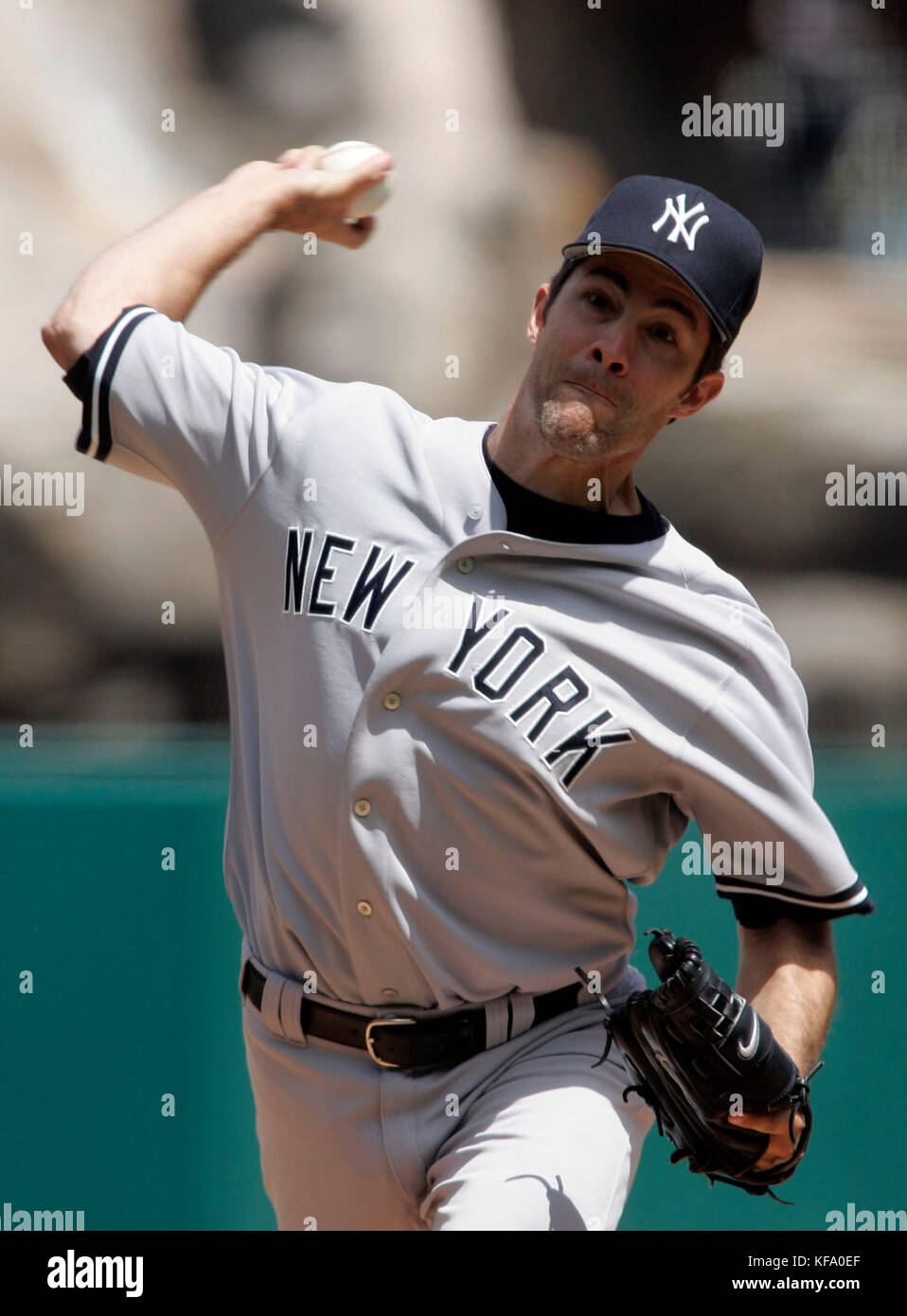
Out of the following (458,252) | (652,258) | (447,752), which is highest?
(458,252)

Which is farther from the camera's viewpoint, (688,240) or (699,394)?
(699,394)

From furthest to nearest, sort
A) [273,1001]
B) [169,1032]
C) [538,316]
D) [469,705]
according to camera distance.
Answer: [169,1032], [538,316], [273,1001], [469,705]

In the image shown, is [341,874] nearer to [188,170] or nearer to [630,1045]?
[630,1045]

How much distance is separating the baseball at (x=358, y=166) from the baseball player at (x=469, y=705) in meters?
0.02

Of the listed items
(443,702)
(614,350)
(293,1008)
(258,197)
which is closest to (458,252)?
(258,197)

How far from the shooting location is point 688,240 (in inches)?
67.6

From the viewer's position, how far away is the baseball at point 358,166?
5.95 feet

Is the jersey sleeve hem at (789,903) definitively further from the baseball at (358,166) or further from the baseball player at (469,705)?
the baseball at (358,166)

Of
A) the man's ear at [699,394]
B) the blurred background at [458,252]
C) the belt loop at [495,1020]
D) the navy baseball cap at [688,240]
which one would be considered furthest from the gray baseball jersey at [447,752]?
the blurred background at [458,252]

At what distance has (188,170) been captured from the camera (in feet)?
12.8

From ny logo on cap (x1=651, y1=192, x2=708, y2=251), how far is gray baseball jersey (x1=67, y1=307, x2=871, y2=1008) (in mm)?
320

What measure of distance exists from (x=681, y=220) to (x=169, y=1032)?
1.91 meters

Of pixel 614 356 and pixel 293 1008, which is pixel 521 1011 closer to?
pixel 293 1008

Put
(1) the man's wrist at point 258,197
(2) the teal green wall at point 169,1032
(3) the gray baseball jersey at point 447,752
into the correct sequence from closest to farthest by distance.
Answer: (3) the gray baseball jersey at point 447,752 → (1) the man's wrist at point 258,197 → (2) the teal green wall at point 169,1032
